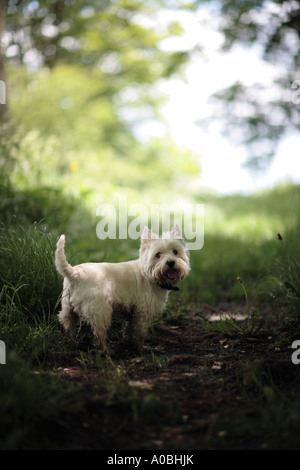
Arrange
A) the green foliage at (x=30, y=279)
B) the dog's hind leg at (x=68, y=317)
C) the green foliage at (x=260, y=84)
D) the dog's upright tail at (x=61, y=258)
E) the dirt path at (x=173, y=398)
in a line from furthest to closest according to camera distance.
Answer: the green foliage at (x=260, y=84)
the green foliage at (x=30, y=279)
the dog's hind leg at (x=68, y=317)
the dog's upright tail at (x=61, y=258)
the dirt path at (x=173, y=398)

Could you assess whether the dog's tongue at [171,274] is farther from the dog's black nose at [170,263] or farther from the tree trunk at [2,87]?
the tree trunk at [2,87]

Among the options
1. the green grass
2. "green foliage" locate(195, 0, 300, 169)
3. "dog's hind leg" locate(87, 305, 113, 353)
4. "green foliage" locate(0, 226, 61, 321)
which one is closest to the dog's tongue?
"dog's hind leg" locate(87, 305, 113, 353)

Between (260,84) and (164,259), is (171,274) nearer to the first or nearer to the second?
(164,259)

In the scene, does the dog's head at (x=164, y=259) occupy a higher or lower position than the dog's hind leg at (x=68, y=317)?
higher

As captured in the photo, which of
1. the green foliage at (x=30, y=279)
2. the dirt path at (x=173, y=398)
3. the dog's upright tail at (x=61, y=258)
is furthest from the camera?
the green foliage at (x=30, y=279)

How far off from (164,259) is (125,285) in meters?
0.41

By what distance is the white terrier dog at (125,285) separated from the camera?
356 centimetres

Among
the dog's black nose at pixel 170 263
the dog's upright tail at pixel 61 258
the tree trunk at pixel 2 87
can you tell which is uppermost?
the tree trunk at pixel 2 87

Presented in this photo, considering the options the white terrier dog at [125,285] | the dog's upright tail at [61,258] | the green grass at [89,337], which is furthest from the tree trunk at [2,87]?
the dog's upright tail at [61,258]

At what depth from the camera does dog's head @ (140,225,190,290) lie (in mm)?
3807

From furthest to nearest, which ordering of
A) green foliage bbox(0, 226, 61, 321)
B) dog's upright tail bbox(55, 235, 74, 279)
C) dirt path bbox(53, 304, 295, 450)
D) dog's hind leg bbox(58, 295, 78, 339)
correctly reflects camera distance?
green foliage bbox(0, 226, 61, 321) → dog's hind leg bbox(58, 295, 78, 339) → dog's upright tail bbox(55, 235, 74, 279) → dirt path bbox(53, 304, 295, 450)

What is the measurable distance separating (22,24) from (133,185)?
6848 mm

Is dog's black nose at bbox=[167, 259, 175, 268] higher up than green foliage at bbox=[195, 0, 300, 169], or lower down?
lower down

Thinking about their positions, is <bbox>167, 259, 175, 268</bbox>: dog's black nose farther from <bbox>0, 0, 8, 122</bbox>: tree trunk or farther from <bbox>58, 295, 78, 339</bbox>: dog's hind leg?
<bbox>0, 0, 8, 122</bbox>: tree trunk
